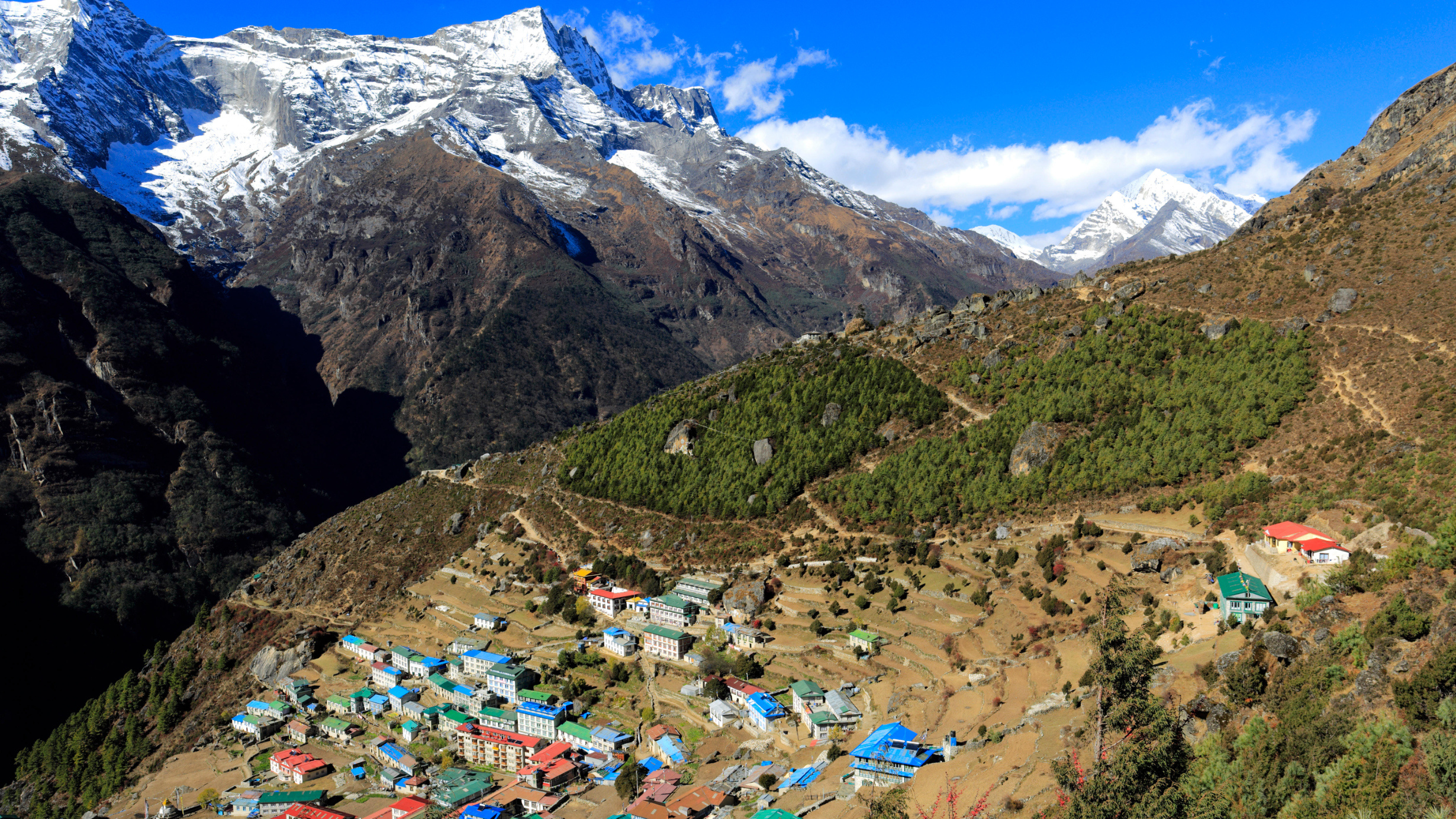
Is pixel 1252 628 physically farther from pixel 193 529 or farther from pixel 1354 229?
pixel 193 529

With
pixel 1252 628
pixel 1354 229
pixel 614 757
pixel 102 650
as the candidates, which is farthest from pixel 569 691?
pixel 102 650

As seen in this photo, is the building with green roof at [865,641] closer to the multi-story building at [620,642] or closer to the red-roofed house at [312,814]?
the multi-story building at [620,642]

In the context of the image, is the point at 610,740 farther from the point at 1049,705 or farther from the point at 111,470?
the point at 111,470

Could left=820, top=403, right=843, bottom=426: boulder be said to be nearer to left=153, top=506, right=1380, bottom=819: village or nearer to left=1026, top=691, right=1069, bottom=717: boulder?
left=153, top=506, right=1380, bottom=819: village

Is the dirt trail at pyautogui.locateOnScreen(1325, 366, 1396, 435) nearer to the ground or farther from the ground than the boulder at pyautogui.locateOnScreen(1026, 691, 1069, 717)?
farther from the ground

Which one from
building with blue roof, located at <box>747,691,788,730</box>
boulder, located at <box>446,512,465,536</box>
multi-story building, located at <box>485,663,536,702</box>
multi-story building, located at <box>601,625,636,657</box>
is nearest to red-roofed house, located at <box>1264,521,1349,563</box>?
building with blue roof, located at <box>747,691,788,730</box>

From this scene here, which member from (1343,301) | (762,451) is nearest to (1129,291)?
(1343,301)

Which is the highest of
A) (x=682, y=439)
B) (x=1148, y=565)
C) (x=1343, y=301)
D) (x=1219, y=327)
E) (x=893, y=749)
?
(x=1343, y=301)
